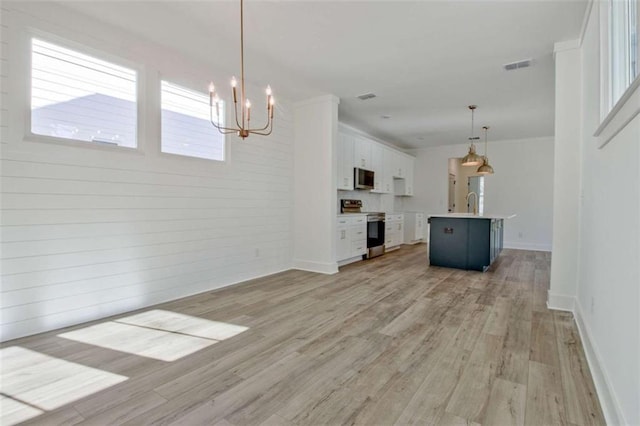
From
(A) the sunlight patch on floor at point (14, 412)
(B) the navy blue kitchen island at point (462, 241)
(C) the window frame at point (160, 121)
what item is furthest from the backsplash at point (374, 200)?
(A) the sunlight patch on floor at point (14, 412)

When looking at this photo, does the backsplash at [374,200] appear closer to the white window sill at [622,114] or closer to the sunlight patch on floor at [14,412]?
the white window sill at [622,114]

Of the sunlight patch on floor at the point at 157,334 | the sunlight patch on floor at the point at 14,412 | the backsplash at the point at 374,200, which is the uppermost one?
the backsplash at the point at 374,200

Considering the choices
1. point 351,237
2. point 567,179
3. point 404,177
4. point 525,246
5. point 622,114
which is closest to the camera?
point 622,114

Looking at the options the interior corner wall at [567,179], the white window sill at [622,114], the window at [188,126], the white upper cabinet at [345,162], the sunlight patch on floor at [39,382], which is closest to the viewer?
the white window sill at [622,114]

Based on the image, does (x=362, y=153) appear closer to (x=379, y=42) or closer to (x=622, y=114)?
(x=379, y=42)

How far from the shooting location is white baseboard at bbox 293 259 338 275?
4965 millimetres

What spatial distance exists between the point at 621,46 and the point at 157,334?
3.92 meters

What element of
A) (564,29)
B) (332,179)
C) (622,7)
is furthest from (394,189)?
(622,7)

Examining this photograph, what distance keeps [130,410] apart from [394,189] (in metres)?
7.96

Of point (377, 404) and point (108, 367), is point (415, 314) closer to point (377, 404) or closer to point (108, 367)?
point (377, 404)

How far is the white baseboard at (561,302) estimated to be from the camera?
3.24 metres

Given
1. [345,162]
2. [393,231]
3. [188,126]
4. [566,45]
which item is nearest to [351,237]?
[345,162]

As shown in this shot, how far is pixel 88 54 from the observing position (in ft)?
9.64

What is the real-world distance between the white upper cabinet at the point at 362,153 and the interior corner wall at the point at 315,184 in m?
1.31
